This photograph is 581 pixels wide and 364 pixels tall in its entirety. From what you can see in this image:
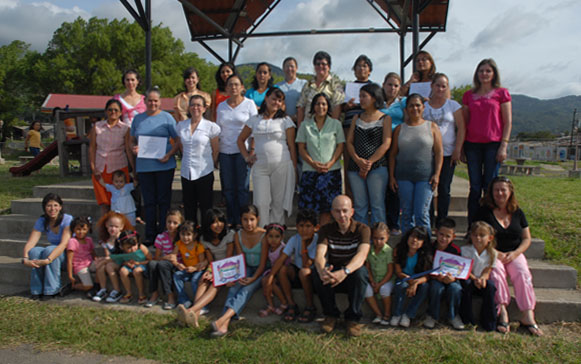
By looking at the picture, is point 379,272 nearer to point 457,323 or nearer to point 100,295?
point 457,323

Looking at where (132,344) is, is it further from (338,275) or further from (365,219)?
(365,219)

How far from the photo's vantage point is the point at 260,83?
532 cm

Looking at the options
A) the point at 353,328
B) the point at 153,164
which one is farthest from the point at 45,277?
the point at 353,328

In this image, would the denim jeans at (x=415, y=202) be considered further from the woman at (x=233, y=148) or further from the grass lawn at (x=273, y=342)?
the woman at (x=233, y=148)

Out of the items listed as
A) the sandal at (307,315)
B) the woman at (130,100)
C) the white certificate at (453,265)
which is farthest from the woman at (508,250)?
the woman at (130,100)

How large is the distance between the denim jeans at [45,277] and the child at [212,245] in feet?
5.41

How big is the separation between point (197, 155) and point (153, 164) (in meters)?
0.61

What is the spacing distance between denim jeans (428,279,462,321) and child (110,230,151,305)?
114 inches

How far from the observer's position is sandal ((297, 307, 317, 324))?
3.73 meters

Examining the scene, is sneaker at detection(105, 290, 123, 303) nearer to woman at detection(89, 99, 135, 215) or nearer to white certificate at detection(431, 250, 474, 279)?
woman at detection(89, 99, 135, 215)

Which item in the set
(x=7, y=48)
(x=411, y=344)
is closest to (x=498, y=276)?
(x=411, y=344)

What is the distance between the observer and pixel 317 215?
4.38 m

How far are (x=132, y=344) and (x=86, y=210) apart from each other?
320 centimetres

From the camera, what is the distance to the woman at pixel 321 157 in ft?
14.3
